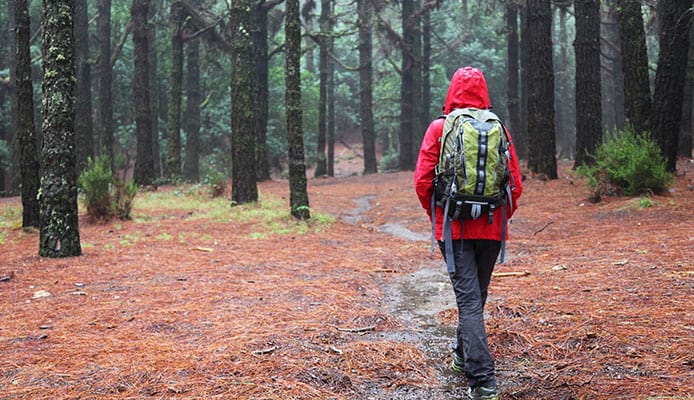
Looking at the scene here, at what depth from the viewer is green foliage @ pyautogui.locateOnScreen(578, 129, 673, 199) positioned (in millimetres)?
10000

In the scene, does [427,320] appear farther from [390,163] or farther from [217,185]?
[390,163]

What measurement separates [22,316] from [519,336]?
4072 mm

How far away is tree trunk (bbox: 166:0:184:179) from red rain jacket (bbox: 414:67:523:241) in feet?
60.0

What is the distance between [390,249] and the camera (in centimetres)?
912

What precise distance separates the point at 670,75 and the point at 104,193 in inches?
412

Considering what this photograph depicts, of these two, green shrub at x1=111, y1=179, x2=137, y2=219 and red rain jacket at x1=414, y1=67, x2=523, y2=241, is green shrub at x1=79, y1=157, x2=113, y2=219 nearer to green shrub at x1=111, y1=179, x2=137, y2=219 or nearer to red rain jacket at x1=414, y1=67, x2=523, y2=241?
green shrub at x1=111, y1=179, x2=137, y2=219

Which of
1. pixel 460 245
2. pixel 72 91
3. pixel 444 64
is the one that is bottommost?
pixel 460 245

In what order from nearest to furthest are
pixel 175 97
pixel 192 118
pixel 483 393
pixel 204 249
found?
pixel 483 393
pixel 204 249
pixel 175 97
pixel 192 118

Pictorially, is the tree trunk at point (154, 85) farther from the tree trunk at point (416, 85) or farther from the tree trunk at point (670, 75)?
the tree trunk at point (670, 75)

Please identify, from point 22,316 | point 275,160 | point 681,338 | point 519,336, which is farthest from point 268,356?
point 275,160

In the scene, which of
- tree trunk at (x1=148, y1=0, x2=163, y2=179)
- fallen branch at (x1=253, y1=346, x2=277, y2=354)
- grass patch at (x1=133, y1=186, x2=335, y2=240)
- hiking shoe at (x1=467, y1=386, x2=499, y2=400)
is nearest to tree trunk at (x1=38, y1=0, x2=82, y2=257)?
grass patch at (x1=133, y1=186, x2=335, y2=240)

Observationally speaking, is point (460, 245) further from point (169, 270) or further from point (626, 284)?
point (169, 270)

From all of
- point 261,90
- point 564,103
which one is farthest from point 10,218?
point 564,103

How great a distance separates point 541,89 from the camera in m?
15.0
